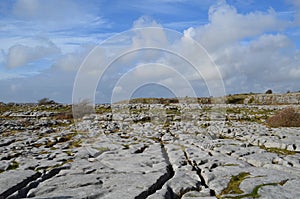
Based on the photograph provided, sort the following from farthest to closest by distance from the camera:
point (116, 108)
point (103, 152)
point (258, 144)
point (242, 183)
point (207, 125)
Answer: point (116, 108)
point (207, 125)
point (258, 144)
point (103, 152)
point (242, 183)

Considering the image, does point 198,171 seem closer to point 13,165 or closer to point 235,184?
point 235,184

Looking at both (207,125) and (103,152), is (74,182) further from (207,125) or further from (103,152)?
(207,125)

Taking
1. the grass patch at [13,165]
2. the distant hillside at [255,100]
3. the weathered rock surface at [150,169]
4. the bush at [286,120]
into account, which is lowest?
the grass patch at [13,165]

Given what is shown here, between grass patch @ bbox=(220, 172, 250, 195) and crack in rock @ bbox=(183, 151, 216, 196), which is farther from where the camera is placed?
crack in rock @ bbox=(183, 151, 216, 196)

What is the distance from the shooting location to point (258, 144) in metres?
15.5

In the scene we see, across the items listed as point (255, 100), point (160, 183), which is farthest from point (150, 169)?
point (255, 100)

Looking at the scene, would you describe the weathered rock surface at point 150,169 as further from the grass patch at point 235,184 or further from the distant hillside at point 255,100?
the distant hillside at point 255,100

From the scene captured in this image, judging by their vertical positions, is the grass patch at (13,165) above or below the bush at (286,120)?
below

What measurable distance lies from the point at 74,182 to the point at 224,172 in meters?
4.51

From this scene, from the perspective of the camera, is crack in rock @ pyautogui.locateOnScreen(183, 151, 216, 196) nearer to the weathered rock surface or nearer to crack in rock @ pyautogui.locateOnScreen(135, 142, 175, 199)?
the weathered rock surface

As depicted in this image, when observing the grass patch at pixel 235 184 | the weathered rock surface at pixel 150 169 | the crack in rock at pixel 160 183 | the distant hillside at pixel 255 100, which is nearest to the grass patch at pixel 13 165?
the weathered rock surface at pixel 150 169

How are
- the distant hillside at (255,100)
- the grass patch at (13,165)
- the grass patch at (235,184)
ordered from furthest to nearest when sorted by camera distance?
the distant hillside at (255,100)
the grass patch at (13,165)
the grass patch at (235,184)

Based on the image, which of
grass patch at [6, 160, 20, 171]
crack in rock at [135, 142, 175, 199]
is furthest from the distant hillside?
crack in rock at [135, 142, 175, 199]

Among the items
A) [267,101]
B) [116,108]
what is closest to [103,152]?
[116,108]
